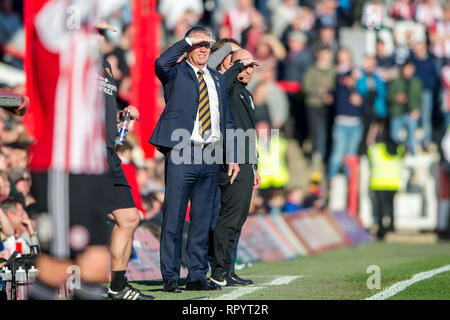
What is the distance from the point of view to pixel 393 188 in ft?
65.5

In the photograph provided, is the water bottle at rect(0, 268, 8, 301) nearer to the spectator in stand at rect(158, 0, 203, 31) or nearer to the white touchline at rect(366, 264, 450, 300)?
the white touchline at rect(366, 264, 450, 300)

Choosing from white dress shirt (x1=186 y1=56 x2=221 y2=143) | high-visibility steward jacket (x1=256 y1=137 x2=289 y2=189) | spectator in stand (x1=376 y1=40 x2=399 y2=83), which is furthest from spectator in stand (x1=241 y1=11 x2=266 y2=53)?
white dress shirt (x1=186 y1=56 x2=221 y2=143)

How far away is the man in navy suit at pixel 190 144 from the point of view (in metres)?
8.55

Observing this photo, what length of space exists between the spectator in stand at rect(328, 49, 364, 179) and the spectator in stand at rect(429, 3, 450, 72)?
12.2 ft

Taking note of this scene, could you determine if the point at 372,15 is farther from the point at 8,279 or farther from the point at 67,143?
the point at 67,143

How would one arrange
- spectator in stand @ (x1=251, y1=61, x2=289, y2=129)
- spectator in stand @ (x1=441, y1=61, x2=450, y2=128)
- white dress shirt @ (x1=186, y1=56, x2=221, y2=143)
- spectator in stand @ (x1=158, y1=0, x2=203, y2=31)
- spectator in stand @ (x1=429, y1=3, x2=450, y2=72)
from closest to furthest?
white dress shirt @ (x1=186, y1=56, x2=221, y2=143) → spectator in stand @ (x1=158, y1=0, x2=203, y2=31) → spectator in stand @ (x1=251, y1=61, x2=289, y2=129) → spectator in stand @ (x1=441, y1=61, x2=450, y2=128) → spectator in stand @ (x1=429, y1=3, x2=450, y2=72)

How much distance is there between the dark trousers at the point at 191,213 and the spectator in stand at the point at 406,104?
12280mm

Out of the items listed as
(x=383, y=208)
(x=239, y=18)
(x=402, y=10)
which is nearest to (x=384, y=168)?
(x=383, y=208)

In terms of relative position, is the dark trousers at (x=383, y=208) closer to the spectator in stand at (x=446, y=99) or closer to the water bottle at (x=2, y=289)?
the spectator in stand at (x=446, y=99)

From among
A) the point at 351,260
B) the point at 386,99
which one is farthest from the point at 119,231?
the point at 386,99

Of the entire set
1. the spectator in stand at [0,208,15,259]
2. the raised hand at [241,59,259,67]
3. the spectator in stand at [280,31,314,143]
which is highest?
the spectator in stand at [280,31,314,143]

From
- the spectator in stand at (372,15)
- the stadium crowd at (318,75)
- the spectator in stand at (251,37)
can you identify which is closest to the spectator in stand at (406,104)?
the stadium crowd at (318,75)

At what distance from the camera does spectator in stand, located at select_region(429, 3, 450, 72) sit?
23031 mm

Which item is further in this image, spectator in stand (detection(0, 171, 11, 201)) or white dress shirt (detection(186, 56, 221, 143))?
spectator in stand (detection(0, 171, 11, 201))
